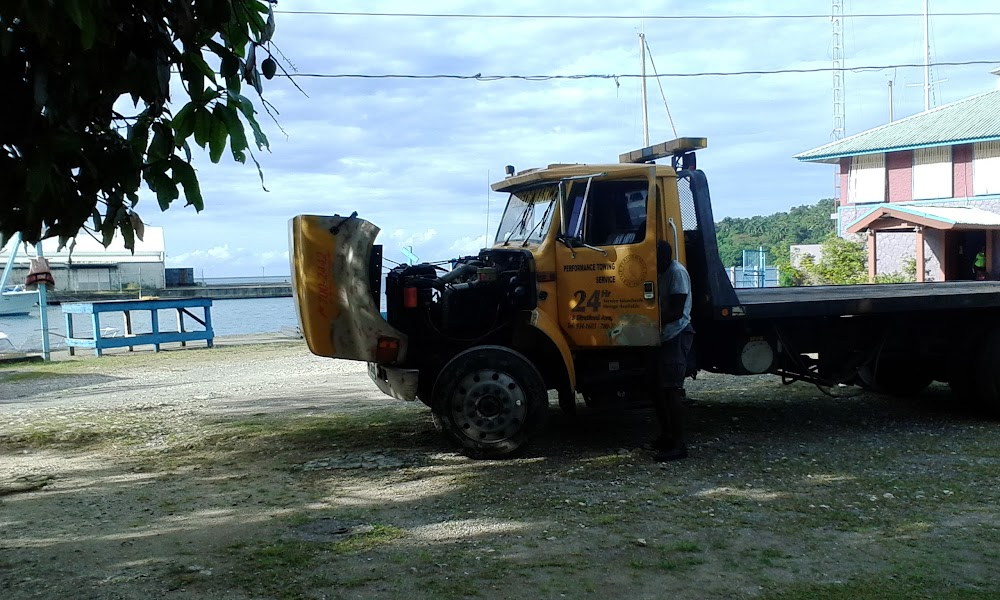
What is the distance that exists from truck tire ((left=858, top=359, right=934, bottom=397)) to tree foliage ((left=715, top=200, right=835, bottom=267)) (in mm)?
33204

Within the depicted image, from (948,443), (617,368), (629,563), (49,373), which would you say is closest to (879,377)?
(948,443)

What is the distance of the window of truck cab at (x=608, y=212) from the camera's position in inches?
299

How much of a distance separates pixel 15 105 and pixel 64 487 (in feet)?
15.0

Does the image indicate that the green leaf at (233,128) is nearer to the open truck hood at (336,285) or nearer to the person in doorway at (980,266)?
the open truck hood at (336,285)

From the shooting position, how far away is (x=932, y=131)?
1175 inches

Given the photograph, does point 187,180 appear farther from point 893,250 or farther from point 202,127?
point 893,250

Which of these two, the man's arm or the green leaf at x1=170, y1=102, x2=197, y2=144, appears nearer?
the green leaf at x1=170, y1=102, x2=197, y2=144

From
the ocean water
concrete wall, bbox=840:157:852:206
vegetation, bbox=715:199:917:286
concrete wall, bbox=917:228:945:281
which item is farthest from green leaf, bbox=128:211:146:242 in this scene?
concrete wall, bbox=840:157:852:206

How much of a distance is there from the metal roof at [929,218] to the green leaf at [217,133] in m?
23.9

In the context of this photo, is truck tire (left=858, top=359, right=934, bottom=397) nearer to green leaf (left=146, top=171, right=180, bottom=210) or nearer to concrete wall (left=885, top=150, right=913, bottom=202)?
green leaf (left=146, top=171, right=180, bottom=210)

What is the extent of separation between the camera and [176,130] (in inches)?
134

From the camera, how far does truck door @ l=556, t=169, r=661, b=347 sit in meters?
7.50

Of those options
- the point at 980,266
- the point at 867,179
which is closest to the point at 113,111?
the point at 980,266

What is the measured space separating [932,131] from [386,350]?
27679mm
